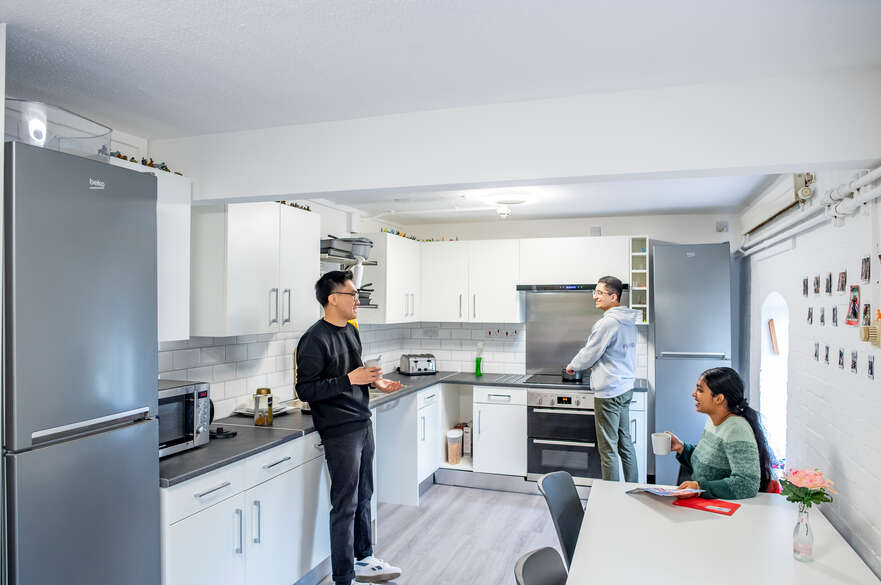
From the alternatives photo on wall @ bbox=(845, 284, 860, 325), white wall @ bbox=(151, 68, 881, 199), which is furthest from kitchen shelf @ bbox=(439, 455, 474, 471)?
photo on wall @ bbox=(845, 284, 860, 325)

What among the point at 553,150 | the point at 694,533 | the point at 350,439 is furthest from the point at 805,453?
the point at 350,439

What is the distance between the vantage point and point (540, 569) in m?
1.84

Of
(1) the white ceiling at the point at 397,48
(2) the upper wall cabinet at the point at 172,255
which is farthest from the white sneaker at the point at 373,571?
(1) the white ceiling at the point at 397,48

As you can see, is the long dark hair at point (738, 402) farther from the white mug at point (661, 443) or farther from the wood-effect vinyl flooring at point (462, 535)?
the wood-effect vinyl flooring at point (462, 535)

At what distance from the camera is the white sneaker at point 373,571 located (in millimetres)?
3342

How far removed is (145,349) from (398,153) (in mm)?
1382

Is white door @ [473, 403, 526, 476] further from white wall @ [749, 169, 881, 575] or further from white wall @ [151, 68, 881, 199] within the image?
white wall @ [151, 68, 881, 199]

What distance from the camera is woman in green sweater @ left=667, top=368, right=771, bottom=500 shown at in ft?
8.09

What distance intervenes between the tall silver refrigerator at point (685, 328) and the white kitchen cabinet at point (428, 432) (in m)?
1.89

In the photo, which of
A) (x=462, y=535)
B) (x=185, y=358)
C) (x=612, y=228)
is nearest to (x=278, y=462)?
(x=185, y=358)

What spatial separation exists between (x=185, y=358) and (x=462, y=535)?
2.22m

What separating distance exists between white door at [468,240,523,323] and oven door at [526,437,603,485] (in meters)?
1.15

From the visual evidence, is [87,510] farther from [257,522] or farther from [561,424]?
[561,424]

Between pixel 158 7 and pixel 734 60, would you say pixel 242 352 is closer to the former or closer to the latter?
pixel 158 7
